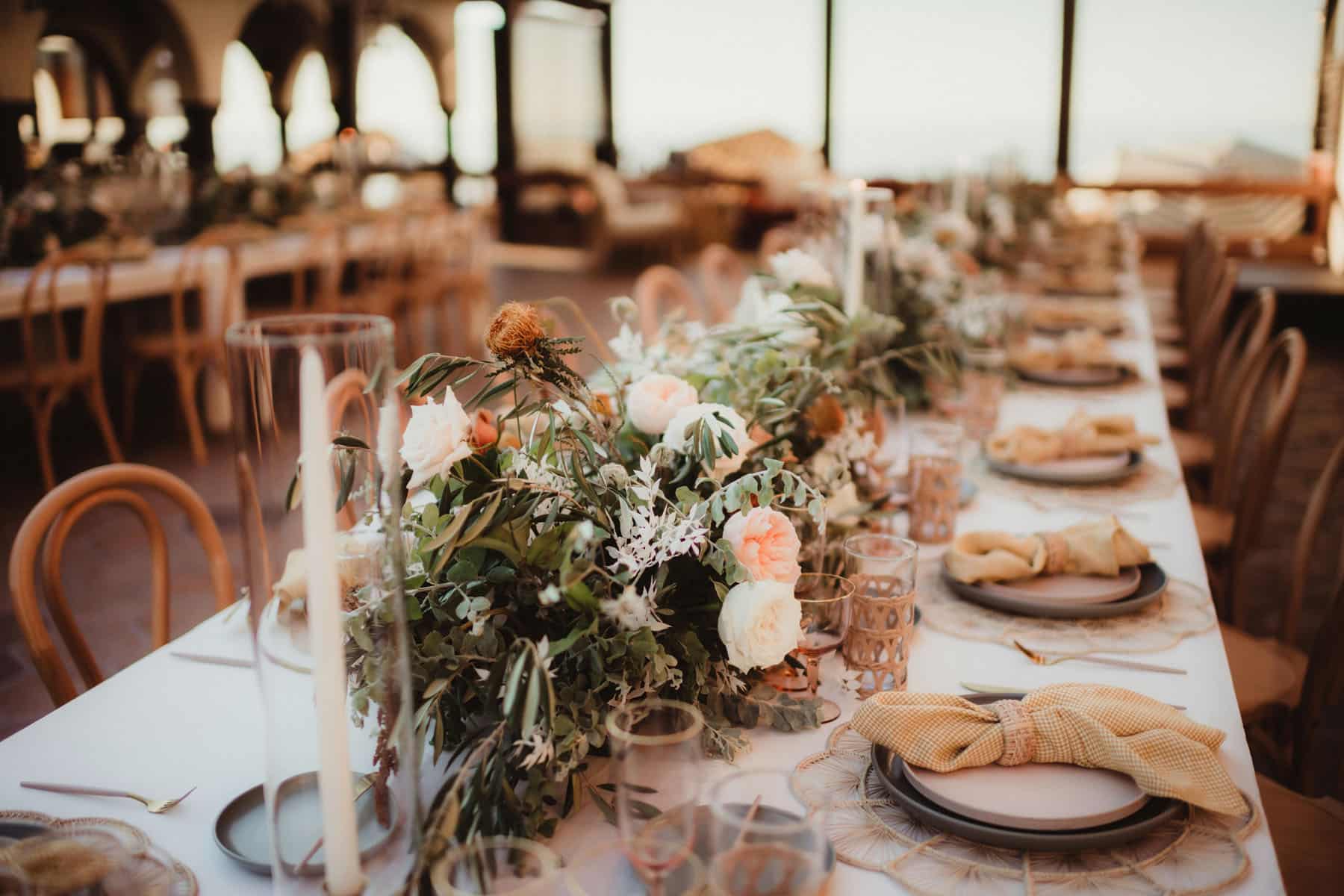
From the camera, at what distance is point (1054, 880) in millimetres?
950

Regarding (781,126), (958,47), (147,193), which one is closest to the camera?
(147,193)

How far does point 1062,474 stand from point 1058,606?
2.04 ft

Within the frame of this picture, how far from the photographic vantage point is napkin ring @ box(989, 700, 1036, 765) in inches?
42.3

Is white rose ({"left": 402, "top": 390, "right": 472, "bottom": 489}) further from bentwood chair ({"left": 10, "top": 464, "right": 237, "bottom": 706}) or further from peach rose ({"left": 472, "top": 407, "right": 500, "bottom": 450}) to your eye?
bentwood chair ({"left": 10, "top": 464, "right": 237, "bottom": 706})

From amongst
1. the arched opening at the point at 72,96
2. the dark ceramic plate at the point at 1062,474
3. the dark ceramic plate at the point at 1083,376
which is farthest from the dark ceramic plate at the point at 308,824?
the arched opening at the point at 72,96

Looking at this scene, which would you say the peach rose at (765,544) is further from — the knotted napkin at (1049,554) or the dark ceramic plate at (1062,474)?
the dark ceramic plate at (1062,474)

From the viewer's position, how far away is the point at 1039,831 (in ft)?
3.24

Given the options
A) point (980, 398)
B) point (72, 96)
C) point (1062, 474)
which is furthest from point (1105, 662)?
point (72, 96)

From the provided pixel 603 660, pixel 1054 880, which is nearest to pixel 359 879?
pixel 603 660

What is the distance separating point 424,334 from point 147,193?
2.16 m

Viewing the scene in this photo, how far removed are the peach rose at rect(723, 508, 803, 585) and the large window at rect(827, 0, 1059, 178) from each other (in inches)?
446

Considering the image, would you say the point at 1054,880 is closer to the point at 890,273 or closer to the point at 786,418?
the point at 786,418

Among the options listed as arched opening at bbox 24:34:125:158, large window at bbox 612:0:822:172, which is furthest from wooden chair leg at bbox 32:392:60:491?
large window at bbox 612:0:822:172

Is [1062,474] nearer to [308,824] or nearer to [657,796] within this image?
[657,796]
